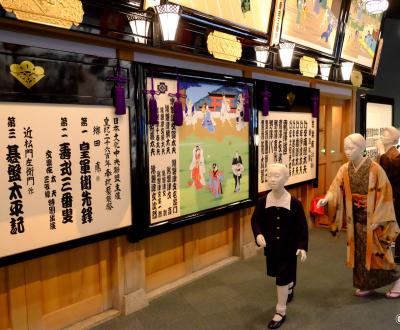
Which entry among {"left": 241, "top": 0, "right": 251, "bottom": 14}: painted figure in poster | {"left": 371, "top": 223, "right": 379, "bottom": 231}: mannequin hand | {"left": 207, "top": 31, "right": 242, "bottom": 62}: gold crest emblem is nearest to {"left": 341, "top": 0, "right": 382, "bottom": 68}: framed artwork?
{"left": 241, "top": 0, "right": 251, "bottom": 14}: painted figure in poster

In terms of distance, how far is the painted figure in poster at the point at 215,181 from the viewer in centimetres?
467

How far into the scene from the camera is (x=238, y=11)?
4707 millimetres

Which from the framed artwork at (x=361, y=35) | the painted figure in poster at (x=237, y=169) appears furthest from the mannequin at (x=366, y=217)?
the framed artwork at (x=361, y=35)

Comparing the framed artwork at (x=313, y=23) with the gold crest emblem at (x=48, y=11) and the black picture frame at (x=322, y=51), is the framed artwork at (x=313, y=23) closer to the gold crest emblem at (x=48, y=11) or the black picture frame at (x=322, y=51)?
the black picture frame at (x=322, y=51)

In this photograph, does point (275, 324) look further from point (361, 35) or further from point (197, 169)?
point (361, 35)

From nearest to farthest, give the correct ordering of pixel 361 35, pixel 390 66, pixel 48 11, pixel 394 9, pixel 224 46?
1. pixel 48 11
2. pixel 224 46
3. pixel 361 35
4. pixel 394 9
5. pixel 390 66

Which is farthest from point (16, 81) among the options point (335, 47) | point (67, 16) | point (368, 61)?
point (368, 61)

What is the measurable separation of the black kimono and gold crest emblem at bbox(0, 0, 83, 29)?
8.09 ft

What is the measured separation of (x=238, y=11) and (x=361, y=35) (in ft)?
14.3

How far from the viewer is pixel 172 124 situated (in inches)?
161

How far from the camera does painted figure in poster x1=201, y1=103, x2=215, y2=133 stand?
452cm

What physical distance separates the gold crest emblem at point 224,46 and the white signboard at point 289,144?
1.10m

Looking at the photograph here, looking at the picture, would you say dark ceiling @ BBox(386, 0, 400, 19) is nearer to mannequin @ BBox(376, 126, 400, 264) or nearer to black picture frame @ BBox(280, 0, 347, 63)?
black picture frame @ BBox(280, 0, 347, 63)

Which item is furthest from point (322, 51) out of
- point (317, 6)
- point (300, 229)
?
point (300, 229)
